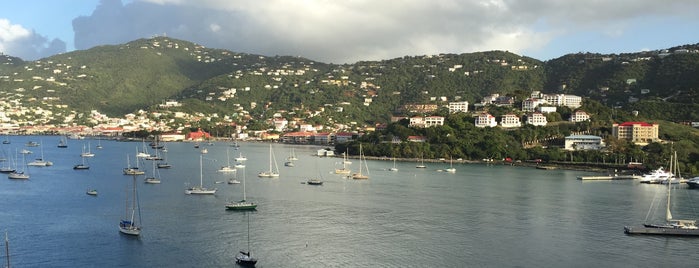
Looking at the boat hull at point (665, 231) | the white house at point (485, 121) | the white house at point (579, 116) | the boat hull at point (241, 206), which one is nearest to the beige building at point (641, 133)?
the white house at point (579, 116)

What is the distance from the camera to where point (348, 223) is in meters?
25.8

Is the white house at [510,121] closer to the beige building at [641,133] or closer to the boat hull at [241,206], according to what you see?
the beige building at [641,133]

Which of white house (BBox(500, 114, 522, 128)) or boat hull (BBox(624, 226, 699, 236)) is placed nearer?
boat hull (BBox(624, 226, 699, 236))

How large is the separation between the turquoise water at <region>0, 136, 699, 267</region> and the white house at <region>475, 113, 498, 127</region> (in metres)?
26.5

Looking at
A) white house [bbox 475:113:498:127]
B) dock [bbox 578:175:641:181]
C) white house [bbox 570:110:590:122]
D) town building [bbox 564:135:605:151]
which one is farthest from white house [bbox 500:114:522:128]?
dock [bbox 578:175:641:181]

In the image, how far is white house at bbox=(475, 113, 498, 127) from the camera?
69.2 metres

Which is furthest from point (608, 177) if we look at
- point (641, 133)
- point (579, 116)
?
point (579, 116)

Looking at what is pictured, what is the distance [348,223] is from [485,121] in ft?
152

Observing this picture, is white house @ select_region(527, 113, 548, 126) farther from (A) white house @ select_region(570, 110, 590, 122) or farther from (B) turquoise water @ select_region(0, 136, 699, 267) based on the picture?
(B) turquoise water @ select_region(0, 136, 699, 267)

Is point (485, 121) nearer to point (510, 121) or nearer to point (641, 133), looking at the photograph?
point (510, 121)

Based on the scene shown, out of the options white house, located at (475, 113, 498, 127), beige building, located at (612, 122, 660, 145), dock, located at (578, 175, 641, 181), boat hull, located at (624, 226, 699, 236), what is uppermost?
white house, located at (475, 113, 498, 127)

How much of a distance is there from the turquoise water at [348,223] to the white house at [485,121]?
26511 mm

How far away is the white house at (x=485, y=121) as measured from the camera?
69.2m

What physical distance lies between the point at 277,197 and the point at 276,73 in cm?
12087
